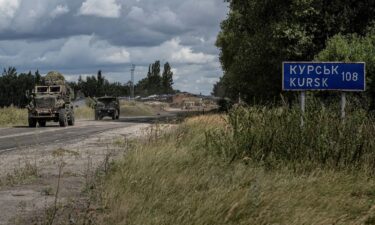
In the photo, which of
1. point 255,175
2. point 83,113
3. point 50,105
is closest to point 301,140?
point 255,175

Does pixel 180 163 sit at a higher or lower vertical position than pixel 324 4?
lower

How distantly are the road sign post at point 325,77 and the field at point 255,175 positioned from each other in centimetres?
59

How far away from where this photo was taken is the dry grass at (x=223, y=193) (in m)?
6.77

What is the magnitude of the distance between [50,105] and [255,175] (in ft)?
100

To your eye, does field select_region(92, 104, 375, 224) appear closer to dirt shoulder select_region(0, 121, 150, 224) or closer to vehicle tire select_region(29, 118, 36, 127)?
dirt shoulder select_region(0, 121, 150, 224)

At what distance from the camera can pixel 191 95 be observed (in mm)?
171750

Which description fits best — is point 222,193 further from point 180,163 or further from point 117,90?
point 117,90

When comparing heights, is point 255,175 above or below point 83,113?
below

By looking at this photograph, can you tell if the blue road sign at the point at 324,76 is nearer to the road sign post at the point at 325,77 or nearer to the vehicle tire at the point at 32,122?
the road sign post at the point at 325,77

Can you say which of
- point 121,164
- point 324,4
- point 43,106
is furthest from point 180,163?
point 43,106

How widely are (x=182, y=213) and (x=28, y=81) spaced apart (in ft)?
391

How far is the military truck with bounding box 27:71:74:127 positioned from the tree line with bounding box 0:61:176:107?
21521 millimetres

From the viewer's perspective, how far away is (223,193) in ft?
24.5

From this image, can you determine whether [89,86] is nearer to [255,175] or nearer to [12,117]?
[12,117]
